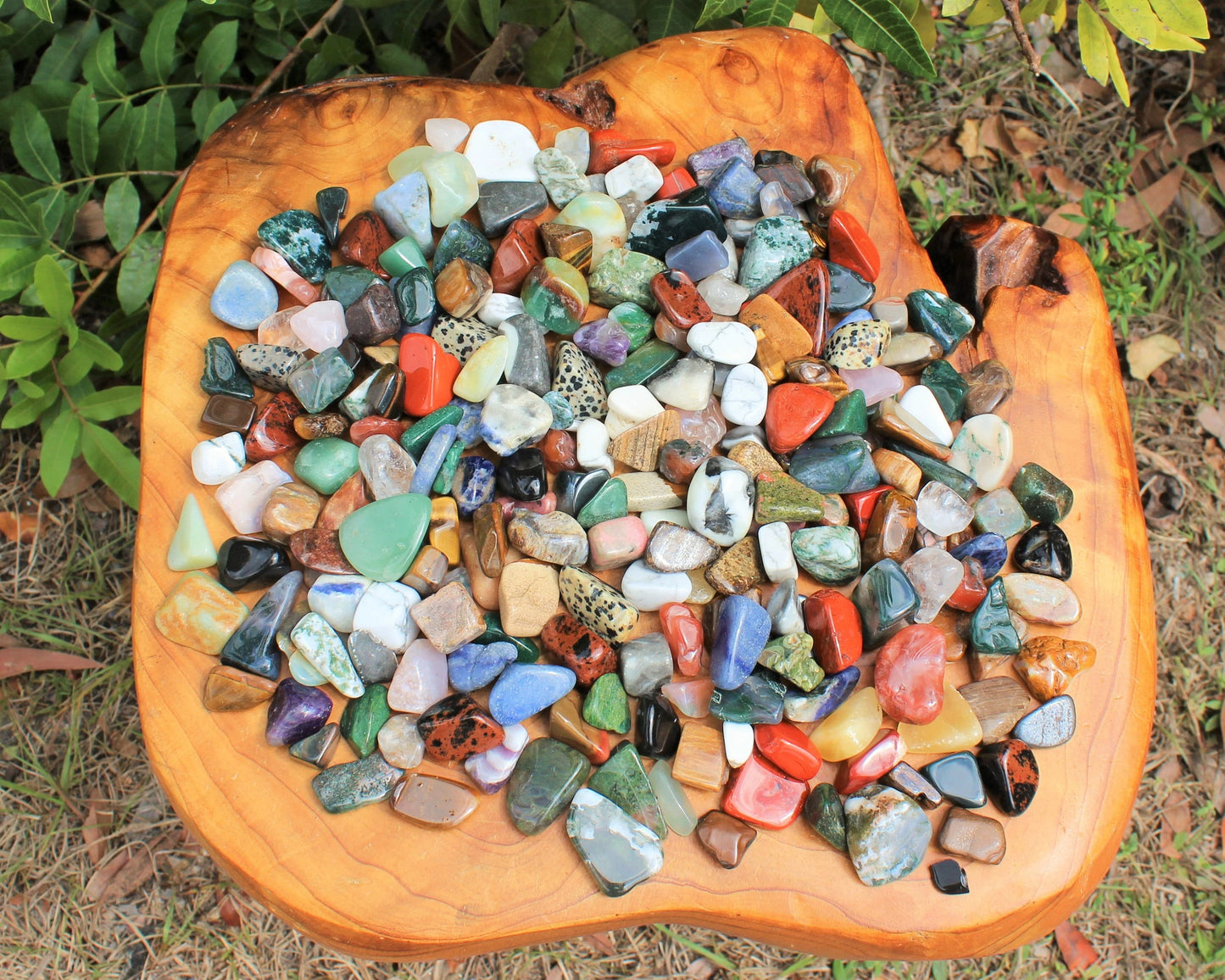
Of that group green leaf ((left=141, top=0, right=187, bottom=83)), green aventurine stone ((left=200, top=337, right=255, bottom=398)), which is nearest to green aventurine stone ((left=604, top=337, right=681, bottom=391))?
green aventurine stone ((left=200, top=337, right=255, bottom=398))

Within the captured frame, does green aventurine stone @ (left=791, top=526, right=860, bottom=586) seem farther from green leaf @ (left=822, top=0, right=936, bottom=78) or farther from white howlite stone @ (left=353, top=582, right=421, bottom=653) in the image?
green leaf @ (left=822, top=0, right=936, bottom=78)

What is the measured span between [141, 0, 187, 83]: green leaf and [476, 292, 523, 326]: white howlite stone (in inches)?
33.2

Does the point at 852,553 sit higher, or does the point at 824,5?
the point at 824,5

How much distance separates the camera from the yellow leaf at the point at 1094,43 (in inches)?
52.5

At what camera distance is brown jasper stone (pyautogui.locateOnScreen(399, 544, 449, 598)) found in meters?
1.36

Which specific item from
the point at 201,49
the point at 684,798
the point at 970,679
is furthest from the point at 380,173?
the point at 970,679

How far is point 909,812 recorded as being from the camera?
1.31 m

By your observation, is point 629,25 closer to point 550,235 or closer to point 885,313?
point 550,235

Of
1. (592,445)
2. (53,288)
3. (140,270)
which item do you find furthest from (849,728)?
(140,270)

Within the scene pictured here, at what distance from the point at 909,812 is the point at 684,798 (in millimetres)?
325

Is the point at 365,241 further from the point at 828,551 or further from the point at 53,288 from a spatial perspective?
the point at 828,551

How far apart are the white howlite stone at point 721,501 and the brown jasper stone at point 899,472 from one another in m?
0.24

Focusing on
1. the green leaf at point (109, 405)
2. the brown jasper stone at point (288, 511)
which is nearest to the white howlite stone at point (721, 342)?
the brown jasper stone at point (288, 511)

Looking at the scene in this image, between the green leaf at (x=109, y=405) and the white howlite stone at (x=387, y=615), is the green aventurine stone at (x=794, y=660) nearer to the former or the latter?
the white howlite stone at (x=387, y=615)
